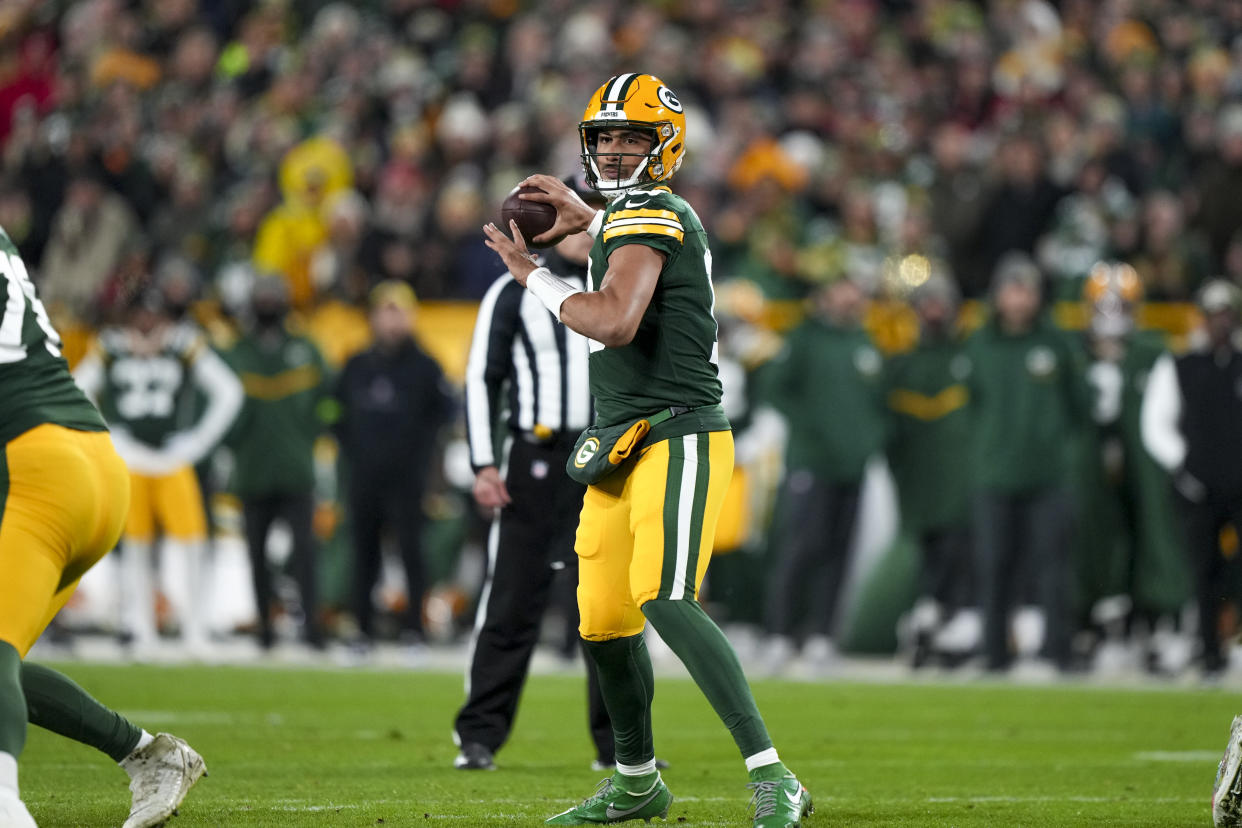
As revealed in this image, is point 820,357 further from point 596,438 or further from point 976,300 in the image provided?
point 596,438

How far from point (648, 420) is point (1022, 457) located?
7377 mm

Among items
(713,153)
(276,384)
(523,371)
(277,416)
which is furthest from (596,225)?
(713,153)

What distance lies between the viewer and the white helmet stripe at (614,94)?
550cm

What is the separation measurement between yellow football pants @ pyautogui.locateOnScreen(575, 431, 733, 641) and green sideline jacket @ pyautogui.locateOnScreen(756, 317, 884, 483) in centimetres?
723

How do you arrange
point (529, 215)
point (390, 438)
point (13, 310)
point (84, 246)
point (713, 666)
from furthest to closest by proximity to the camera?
point (84, 246), point (390, 438), point (529, 215), point (713, 666), point (13, 310)

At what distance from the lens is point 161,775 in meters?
5.47

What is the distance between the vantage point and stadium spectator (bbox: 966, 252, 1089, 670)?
40.5 feet

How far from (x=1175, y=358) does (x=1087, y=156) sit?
15.1 ft

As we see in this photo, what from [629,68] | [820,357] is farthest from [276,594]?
[629,68]

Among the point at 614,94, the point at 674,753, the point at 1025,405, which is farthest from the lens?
the point at 1025,405

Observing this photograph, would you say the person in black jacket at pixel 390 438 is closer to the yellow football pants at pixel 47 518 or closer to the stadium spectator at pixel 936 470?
the stadium spectator at pixel 936 470

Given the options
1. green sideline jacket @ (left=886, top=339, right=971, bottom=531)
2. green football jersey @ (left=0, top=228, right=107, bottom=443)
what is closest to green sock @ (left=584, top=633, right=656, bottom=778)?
green football jersey @ (left=0, top=228, right=107, bottom=443)

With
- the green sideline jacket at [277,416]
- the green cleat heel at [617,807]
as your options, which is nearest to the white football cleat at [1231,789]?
the green cleat heel at [617,807]

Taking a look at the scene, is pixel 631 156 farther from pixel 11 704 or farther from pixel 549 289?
pixel 11 704
